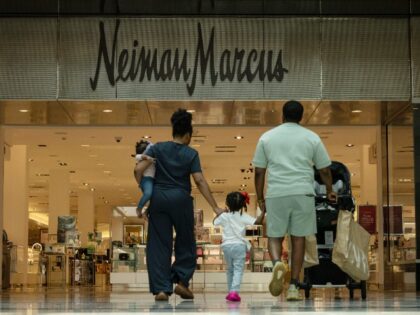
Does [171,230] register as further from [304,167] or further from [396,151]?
[396,151]

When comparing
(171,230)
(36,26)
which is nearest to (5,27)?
(36,26)

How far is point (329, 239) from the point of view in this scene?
8.36 m

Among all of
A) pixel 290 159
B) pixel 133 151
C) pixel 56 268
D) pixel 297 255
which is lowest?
pixel 56 268

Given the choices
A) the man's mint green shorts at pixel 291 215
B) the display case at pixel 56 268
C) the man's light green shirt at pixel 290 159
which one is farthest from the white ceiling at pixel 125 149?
the man's mint green shorts at pixel 291 215

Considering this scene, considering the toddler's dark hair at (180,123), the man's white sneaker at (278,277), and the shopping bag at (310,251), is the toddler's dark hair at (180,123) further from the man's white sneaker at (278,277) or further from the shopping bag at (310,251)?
the man's white sneaker at (278,277)

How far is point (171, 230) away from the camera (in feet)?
23.7

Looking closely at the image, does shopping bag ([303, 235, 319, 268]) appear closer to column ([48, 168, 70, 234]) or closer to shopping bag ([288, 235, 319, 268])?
shopping bag ([288, 235, 319, 268])

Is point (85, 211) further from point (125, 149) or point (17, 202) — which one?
point (125, 149)

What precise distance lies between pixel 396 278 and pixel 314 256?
6452 mm

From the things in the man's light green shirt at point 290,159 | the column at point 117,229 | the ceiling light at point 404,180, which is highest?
the ceiling light at point 404,180

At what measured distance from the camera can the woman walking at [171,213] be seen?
23.2 feet

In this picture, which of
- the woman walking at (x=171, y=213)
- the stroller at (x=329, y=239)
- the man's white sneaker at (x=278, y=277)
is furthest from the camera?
the stroller at (x=329, y=239)

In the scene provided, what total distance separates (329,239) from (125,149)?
1140 cm

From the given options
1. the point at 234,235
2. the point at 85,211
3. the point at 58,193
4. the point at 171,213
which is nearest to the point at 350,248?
the point at 171,213
